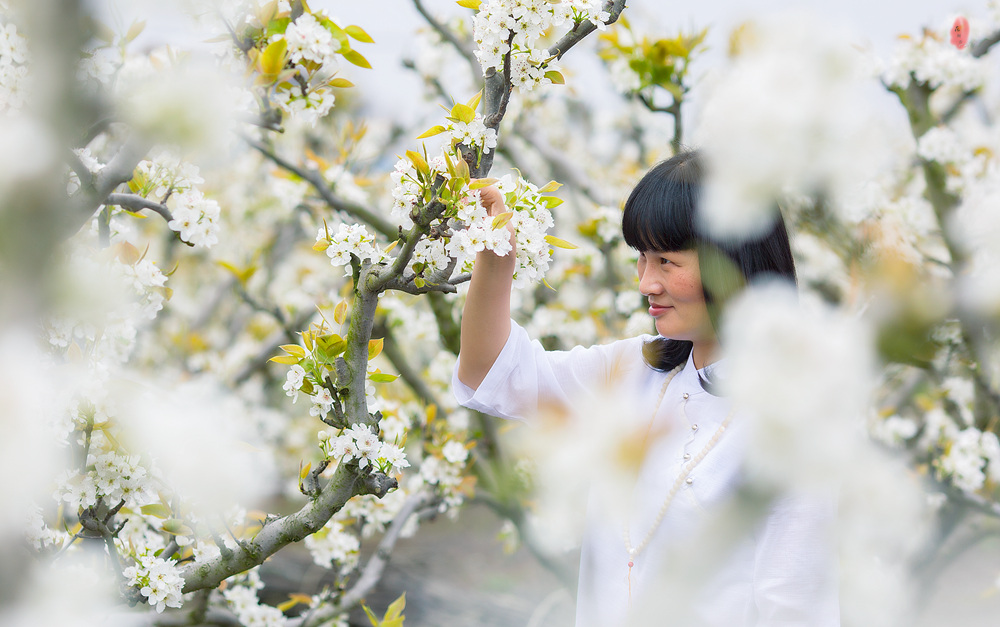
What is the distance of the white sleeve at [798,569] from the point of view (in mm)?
1153

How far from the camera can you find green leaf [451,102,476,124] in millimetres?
1059

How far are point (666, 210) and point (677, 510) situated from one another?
57cm

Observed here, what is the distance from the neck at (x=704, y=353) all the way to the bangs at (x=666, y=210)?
245mm

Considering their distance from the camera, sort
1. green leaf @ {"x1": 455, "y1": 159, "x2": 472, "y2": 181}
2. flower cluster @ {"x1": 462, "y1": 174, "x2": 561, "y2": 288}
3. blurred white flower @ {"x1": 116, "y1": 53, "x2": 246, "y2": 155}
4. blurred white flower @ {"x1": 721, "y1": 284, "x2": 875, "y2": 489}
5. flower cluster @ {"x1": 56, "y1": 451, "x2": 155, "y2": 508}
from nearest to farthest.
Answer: blurred white flower @ {"x1": 721, "y1": 284, "x2": 875, "y2": 489}
blurred white flower @ {"x1": 116, "y1": 53, "x2": 246, "y2": 155}
green leaf @ {"x1": 455, "y1": 159, "x2": 472, "y2": 181}
flower cluster @ {"x1": 462, "y1": 174, "x2": 561, "y2": 288}
flower cluster @ {"x1": 56, "y1": 451, "x2": 155, "y2": 508}

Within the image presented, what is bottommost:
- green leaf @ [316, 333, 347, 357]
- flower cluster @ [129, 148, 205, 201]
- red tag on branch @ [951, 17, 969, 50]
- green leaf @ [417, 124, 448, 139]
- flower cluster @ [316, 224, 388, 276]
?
green leaf @ [316, 333, 347, 357]

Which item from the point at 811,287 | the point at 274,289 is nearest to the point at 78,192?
the point at 811,287

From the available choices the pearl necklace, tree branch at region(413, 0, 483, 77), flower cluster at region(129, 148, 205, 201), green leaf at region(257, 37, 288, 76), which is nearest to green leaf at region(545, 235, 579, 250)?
the pearl necklace

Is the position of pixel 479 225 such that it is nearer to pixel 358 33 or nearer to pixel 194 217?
pixel 358 33

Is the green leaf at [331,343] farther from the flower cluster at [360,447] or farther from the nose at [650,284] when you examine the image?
the nose at [650,284]

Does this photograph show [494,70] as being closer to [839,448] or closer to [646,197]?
[646,197]

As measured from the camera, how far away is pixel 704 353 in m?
1.46

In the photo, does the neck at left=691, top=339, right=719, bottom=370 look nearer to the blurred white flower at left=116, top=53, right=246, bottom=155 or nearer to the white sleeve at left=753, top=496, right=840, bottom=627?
the white sleeve at left=753, top=496, right=840, bottom=627

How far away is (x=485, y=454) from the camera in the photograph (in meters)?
2.63

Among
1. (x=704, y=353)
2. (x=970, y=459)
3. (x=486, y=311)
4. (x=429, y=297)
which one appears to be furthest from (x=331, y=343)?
(x=970, y=459)
